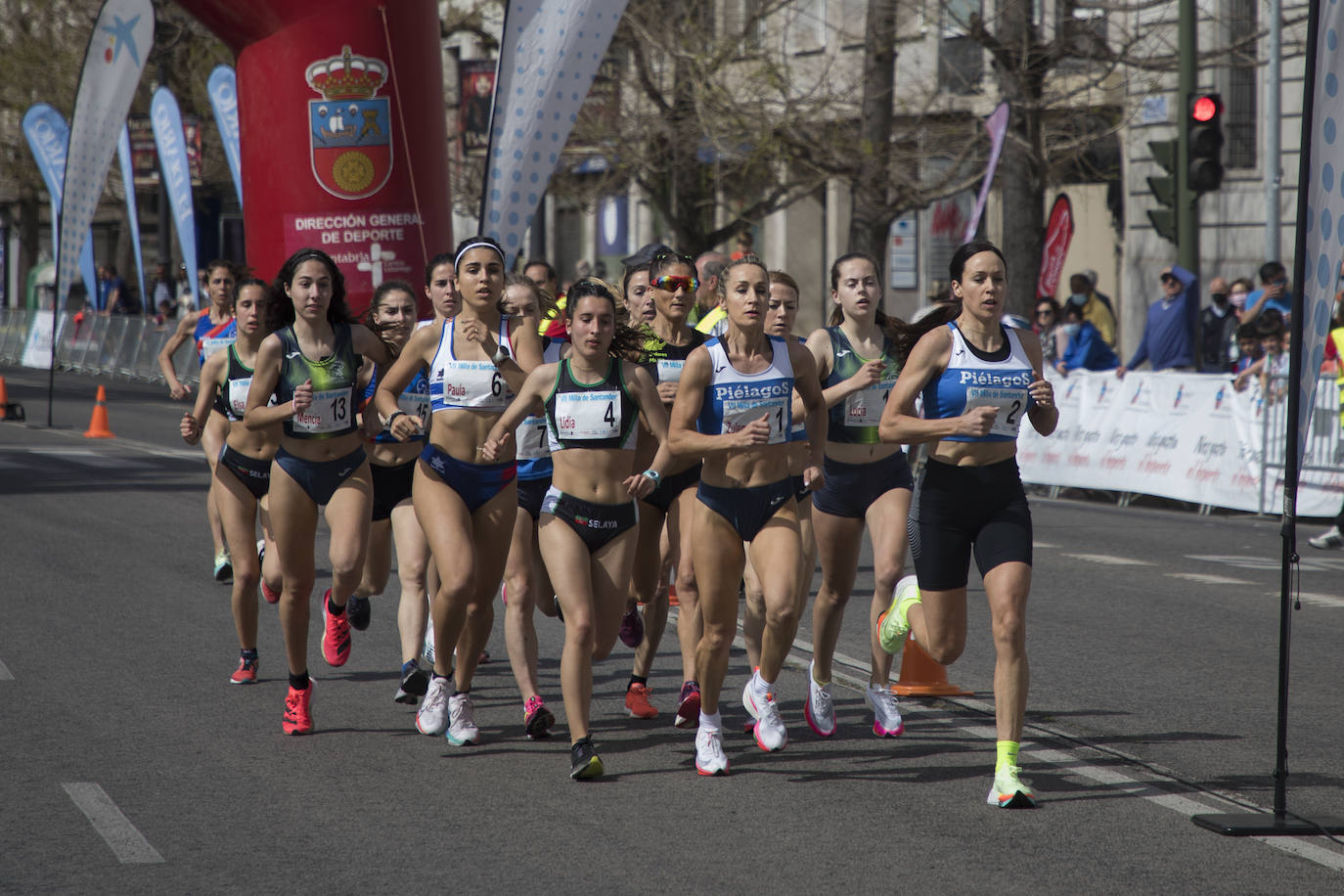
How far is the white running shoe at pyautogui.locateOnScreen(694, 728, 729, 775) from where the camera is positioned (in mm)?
6875

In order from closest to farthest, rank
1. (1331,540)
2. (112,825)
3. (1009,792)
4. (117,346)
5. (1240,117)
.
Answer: (112,825) < (1009,792) < (1331,540) < (1240,117) < (117,346)

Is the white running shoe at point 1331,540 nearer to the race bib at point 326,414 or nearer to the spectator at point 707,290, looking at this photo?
the spectator at point 707,290

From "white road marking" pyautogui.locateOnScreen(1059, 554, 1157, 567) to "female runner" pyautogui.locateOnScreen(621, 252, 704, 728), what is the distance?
18.5 feet

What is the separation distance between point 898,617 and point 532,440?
1787mm

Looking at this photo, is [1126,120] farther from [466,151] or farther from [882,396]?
[882,396]

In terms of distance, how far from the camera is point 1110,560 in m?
13.5

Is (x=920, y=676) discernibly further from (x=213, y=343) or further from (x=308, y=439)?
(x=213, y=343)

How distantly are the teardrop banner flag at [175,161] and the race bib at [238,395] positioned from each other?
1720 centimetres

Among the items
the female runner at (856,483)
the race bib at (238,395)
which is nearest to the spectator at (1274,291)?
the female runner at (856,483)

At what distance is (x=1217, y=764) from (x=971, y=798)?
1.14 meters

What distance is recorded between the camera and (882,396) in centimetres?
810

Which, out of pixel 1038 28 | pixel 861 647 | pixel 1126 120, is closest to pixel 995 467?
pixel 861 647

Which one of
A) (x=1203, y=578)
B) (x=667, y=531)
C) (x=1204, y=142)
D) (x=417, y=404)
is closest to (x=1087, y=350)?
(x=1204, y=142)

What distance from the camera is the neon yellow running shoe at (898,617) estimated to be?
24.4 feet
